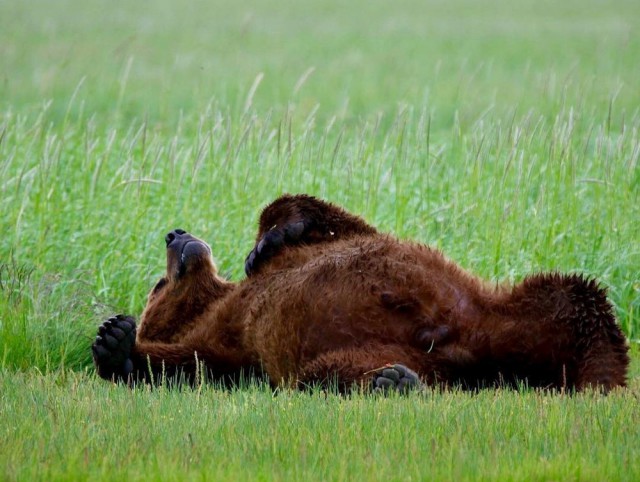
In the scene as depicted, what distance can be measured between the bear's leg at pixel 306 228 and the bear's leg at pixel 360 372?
1152mm

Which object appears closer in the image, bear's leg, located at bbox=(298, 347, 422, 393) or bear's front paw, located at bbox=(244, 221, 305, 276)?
bear's leg, located at bbox=(298, 347, 422, 393)

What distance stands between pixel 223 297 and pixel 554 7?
43.6m

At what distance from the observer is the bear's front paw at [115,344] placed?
19.3 ft

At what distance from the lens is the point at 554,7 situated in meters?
47.6

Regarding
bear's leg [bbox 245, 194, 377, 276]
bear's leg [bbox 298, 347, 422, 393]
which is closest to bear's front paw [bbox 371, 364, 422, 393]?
bear's leg [bbox 298, 347, 422, 393]

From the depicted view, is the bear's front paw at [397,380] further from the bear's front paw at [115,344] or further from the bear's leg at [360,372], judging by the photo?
the bear's front paw at [115,344]

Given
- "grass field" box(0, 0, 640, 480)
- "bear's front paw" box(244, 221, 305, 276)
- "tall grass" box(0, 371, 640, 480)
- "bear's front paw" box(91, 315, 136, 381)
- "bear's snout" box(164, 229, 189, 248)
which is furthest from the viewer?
"bear's snout" box(164, 229, 189, 248)

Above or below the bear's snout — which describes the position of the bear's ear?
below

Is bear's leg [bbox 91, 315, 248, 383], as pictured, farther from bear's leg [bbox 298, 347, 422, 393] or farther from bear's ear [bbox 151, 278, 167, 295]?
bear's ear [bbox 151, 278, 167, 295]

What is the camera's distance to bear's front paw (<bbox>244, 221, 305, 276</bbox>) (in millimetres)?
6586

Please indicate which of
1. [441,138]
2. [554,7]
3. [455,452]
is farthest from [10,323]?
[554,7]

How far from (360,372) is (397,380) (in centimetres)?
31

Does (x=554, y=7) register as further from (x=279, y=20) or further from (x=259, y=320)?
(x=259, y=320)

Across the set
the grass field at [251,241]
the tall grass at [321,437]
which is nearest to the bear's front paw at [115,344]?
the grass field at [251,241]
